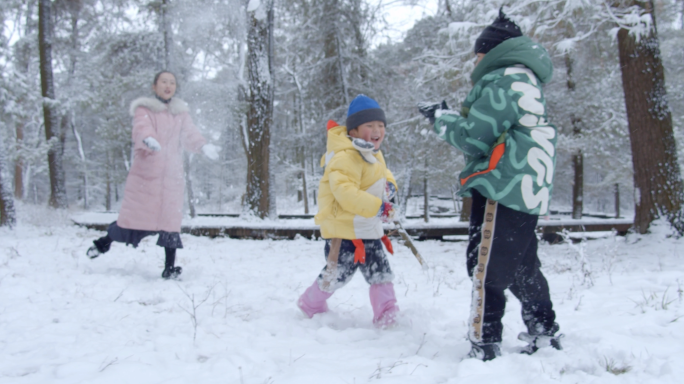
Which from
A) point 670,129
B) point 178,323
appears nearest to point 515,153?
point 178,323

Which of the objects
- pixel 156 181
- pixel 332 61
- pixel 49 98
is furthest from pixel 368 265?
pixel 49 98

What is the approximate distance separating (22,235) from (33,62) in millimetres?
17140

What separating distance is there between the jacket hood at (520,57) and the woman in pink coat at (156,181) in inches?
119

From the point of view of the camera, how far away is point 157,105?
3.99m

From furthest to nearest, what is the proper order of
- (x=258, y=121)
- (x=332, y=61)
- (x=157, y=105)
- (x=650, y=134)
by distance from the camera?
(x=332, y=61) < (x=258, y=121) < (x=650, y=134) < (x=157, y=105)

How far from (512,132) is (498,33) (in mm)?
594

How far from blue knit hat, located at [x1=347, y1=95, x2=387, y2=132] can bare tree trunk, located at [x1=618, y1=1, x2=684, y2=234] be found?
5514 mm

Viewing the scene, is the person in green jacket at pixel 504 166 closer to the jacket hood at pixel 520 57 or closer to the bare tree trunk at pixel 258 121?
the jacket hood at pixel 520 57

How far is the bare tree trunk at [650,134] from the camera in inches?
231

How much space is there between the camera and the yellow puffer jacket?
2.45 m

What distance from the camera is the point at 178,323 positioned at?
2.52m

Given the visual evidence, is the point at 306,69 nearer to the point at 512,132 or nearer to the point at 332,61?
the point at 332,61

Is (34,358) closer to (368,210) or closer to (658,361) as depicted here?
(368,210)

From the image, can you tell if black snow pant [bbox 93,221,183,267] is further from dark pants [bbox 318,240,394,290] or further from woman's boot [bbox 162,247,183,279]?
dark pants [bbox 318,240,394,290]
